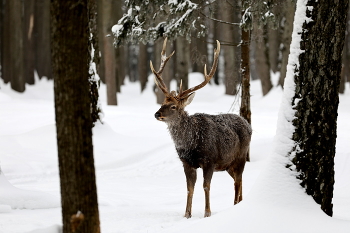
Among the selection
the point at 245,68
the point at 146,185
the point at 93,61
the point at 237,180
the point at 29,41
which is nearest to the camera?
the point at 237,180

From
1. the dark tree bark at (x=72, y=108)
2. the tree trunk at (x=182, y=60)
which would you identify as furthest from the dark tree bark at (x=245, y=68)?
the tree trunk at (x=182, y=60)

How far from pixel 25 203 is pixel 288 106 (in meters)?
4.41

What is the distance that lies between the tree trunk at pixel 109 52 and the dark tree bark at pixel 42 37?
40.1 ft

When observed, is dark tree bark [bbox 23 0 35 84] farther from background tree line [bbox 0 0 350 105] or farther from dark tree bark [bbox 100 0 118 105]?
dark tree bark [bbox 100 0 118 105]

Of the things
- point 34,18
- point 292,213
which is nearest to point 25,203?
point 292,213

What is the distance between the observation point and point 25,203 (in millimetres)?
7344

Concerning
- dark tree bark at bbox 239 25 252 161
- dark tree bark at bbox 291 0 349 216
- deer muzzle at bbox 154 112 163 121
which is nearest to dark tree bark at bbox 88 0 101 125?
dark tree bark at bbox 239 25 252 161

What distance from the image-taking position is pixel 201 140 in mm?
7688

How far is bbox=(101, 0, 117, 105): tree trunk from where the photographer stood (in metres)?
18.8

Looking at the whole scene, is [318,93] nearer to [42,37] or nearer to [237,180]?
[237,180]

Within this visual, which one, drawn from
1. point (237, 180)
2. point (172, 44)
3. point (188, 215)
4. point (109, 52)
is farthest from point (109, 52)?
point (188, 215)

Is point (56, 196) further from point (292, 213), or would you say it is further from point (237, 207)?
point (292, 213)

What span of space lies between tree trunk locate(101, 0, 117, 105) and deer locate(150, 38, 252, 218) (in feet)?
36.6

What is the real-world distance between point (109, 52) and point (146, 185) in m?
11.0
